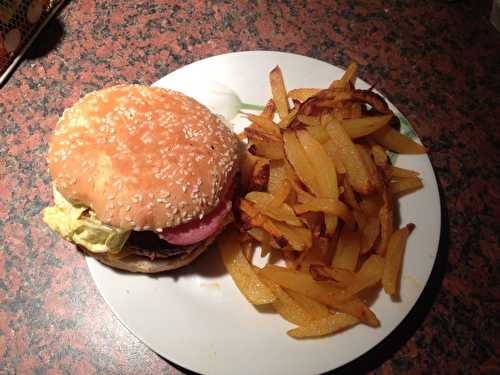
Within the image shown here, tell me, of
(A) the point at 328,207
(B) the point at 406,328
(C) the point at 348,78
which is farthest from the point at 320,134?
(B) the point at 406,328

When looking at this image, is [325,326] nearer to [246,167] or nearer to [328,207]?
[328,207]

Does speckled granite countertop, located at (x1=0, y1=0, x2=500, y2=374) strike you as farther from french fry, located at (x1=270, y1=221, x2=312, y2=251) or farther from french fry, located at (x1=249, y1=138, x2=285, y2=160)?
french fry, located at (x1=249, y1=138, x2=285, y2=160)

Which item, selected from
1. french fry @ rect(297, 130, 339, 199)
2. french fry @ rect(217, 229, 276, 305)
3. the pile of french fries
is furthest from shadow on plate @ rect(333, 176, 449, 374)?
french fry @ rect(297, 130, 339, 199)

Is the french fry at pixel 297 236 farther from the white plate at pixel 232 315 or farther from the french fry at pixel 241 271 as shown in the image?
the white plate at pixel 232 315

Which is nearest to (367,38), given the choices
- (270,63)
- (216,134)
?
(270,63)

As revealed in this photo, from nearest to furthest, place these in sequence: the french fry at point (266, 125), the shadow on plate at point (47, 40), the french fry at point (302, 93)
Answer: the french fry at point (266, 125)
the french fry at point (302, 93)
the shadow on plate at point (47, 40)

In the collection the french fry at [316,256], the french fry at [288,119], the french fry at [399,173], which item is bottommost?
the french fry at [316,256]

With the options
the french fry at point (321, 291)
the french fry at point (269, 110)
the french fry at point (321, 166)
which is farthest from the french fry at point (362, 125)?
the french fry at point (321, 291)
